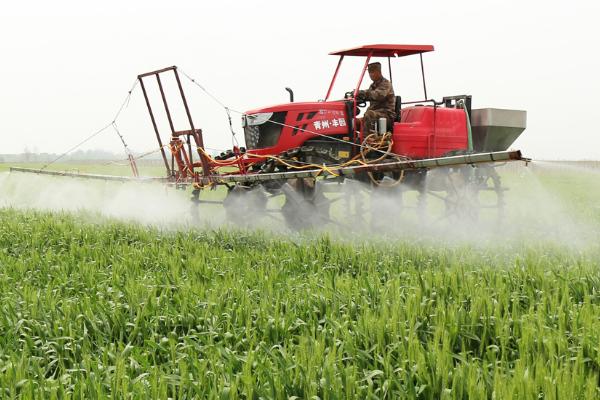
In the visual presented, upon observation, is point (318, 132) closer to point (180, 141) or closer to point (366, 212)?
point (366, 212)

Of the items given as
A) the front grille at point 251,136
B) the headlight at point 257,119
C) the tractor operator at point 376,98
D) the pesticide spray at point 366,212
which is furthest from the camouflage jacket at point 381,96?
the front grille at point 251,136

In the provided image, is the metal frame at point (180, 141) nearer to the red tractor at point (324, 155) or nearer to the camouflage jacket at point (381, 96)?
the red tractor at point (324, 155)

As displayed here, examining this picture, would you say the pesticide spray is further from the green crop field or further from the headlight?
the green crop field

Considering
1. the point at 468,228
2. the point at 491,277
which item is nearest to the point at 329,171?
the point at 468,228

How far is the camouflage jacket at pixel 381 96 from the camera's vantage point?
1168cm

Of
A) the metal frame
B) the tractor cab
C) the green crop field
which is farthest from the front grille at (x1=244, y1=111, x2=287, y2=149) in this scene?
the green crop field

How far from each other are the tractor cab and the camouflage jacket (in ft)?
0.82

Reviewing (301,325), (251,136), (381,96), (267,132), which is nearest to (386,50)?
(381,96)

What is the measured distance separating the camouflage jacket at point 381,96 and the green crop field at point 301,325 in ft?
12.5

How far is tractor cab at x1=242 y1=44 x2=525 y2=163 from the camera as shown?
38.3 feet

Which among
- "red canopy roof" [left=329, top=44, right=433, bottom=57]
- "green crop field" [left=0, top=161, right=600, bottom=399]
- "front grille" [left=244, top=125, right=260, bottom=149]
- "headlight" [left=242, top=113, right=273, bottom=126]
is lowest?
"green crop field" [left=0, top=161, right=600, bottom=399]

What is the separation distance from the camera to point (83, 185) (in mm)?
17359

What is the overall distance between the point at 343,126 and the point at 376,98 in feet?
2.70

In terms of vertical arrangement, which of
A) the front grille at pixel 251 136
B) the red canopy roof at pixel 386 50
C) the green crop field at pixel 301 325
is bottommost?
the green crop field at pixel 301 325
